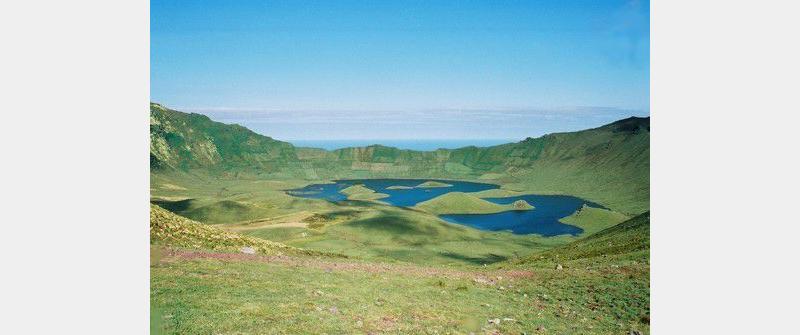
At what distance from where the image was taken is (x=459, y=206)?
4587 inches

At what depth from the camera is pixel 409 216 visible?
76.2 m

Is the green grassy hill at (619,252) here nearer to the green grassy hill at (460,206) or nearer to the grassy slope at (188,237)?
the grassy slope at (188,237)

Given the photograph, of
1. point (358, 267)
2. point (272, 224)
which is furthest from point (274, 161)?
point (358, 267)

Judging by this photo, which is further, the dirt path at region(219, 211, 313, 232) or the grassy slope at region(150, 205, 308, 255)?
the dirt path at region(219, 211, 313, 232)

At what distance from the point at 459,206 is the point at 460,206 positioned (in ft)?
0.74

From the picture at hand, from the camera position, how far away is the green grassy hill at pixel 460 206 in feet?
370

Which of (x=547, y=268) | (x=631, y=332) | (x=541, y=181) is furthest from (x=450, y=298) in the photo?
(x=541, y=181)

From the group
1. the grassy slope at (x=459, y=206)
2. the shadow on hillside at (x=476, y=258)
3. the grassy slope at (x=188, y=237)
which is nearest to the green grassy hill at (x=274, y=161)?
the grassy slope at (x=459, y=206)

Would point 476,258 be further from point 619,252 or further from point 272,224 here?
point 619,252

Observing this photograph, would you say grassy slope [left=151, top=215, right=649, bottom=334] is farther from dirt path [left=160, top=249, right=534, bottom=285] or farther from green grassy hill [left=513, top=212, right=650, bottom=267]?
green grassy hill [left=513, top=212, right=650, bottom=267]

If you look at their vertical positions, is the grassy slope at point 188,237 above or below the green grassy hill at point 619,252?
above

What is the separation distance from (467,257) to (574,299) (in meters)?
33.2

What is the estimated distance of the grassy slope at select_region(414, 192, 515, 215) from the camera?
11269 cm

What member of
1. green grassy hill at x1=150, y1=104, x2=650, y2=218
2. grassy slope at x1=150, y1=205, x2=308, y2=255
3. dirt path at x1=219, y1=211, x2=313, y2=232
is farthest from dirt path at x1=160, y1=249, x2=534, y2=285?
green grassy hill at x1=150, y1=104, x2=650, y2=218
